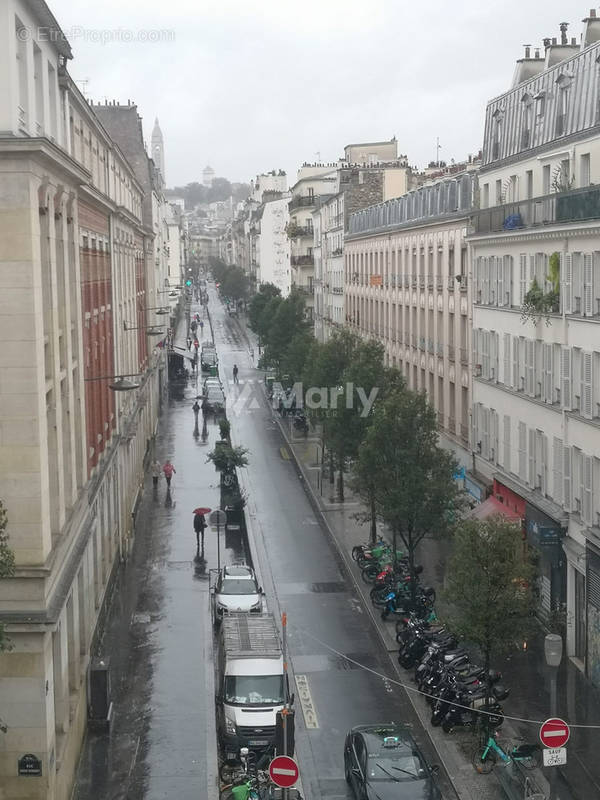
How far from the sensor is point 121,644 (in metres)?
30.9

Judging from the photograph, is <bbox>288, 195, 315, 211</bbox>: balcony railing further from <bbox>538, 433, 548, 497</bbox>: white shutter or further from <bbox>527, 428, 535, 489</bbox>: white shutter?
<bbox>538, 433, 548, 497</bbox>: white shutter

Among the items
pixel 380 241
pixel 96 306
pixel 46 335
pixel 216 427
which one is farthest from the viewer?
pixel 216 427

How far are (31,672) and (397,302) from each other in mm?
40989

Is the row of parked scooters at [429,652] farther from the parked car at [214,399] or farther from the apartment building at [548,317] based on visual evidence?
the parked car at [214,399]

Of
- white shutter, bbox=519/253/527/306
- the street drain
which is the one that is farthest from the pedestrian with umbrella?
white shutter, bbox=519/253/527/306

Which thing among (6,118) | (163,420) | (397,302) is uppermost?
(6,118)

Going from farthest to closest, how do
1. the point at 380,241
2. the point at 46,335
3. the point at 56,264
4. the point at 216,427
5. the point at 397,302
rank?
the point at 216,427 → the point at 380,241 → the point at 397,302 → the point at 56,264 → the point at 46,335

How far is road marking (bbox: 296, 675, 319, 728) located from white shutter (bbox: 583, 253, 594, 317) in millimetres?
11423

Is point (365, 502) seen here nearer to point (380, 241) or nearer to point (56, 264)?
point (56, 264)

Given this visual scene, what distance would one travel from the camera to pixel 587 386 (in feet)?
92.5

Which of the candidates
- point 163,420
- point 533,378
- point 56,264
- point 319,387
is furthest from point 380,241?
point 56,264

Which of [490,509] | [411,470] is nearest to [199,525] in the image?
[411,470]

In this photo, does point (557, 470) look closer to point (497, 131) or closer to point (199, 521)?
point (497, 131)

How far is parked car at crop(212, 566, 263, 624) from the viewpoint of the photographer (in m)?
31.8
